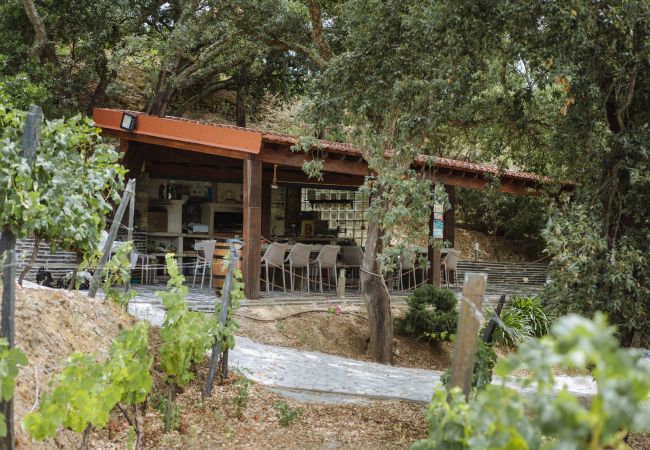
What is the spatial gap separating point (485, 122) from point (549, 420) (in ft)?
25.3

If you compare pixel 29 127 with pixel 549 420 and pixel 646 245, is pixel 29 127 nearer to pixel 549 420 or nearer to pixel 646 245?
pixel 549 420

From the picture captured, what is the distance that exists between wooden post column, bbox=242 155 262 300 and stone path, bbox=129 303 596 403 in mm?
1803

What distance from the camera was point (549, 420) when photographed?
5.08ft

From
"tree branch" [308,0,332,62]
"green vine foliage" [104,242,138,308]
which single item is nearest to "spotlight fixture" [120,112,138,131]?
"tree branch" [308,0,332,62]

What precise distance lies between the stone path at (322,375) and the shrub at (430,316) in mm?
2001

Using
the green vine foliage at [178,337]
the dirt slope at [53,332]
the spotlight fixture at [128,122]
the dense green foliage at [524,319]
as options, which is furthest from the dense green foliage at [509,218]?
the green vine foliage at [178,337]

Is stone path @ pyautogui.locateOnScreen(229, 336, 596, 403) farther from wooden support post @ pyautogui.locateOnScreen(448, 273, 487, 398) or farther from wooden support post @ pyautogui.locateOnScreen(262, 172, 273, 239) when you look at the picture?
wooden support post @ pyautogui.locateOnScreen(262, 172, 273, 239)

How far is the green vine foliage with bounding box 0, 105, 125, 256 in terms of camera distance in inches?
171

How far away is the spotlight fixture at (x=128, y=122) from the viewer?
40.6 feet

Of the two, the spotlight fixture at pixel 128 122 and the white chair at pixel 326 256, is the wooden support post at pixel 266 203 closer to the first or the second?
the white chair at pixel 326 256

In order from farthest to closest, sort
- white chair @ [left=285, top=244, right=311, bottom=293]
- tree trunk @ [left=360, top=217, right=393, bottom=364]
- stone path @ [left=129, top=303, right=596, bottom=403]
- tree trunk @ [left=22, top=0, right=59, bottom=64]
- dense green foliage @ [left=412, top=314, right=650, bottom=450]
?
tree trunk @ [left=22, top=0, right=59, bottom=64] < white chair @ [left=285, top=244, right=311, bottom=293] < tree trunk @ [left=360, top=217, right=393, bottom=364] < stone path @ [left=129, top=303, right=596, bottom=403] < dense green foliage @ [left=412, top=314, right=650, bottom=450]

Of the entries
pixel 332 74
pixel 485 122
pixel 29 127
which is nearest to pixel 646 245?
pixel 485 122

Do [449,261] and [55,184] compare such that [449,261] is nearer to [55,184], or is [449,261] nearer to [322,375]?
[322,375]

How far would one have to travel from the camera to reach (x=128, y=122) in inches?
488
